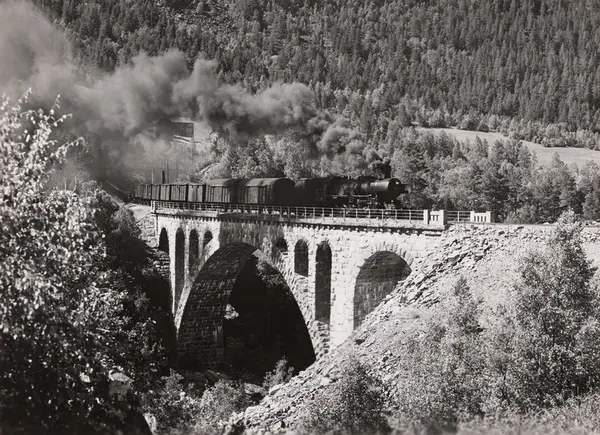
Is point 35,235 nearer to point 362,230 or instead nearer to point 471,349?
point 471,349

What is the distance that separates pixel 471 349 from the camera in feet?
54.3

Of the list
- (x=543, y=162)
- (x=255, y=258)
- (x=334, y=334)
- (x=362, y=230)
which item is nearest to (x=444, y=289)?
(x=362, y=230)

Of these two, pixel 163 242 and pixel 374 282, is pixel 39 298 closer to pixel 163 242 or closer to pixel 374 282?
pixel 374 282

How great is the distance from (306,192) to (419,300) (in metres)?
16.0

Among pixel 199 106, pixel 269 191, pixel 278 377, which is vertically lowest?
pixel 278 377

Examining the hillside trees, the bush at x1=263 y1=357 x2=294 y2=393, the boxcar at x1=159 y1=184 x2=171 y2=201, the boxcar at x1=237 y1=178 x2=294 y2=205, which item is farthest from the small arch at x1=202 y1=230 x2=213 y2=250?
the hillside trees

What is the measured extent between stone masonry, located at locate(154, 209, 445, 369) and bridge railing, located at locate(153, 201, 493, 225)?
0.44 metres

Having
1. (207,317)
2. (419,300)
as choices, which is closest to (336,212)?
(419,300)

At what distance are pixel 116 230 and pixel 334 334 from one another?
2810 cm

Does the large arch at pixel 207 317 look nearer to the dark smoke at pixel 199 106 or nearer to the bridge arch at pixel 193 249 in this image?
the bridge arch at pixel 193 249

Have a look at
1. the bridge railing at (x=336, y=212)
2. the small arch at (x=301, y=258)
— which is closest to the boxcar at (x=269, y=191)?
the bridge railing at (x=336, y=212)

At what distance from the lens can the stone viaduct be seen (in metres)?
28.0

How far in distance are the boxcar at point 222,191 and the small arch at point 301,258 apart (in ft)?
43.0

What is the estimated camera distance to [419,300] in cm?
2362
